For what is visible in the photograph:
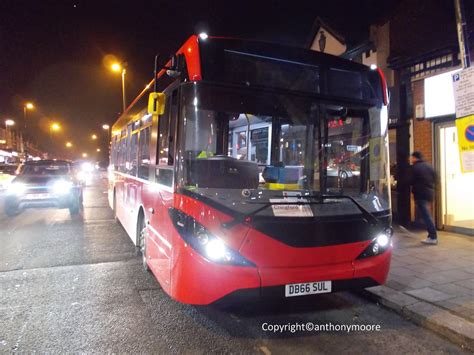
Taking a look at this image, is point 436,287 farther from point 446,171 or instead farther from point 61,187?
point 61,187

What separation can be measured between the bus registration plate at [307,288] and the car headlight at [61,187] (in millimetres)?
10171

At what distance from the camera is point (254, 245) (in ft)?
11.6

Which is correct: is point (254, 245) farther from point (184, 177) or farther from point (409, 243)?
point (409, 243)

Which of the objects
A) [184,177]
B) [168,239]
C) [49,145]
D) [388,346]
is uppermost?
[49,145]

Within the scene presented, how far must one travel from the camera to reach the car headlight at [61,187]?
38.9ft

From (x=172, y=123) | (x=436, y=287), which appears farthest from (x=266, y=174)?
(x=436, y=287)

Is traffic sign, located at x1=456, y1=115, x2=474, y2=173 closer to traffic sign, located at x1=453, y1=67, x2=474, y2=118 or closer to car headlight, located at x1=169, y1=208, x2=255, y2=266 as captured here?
traffic sign, located at x1=453, y1=67, x2=474, y2=118

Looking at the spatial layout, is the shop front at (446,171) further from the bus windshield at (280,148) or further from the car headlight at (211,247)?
the car headlight at (211,247)

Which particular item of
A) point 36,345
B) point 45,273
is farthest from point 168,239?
point 45,273

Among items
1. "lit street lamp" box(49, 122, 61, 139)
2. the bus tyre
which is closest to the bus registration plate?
the bus tyre

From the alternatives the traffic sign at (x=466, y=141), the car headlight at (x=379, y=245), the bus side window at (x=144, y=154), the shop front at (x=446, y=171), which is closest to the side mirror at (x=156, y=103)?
the bus side window at (x=144, y=154)

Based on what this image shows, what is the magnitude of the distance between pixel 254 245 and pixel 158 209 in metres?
1.63

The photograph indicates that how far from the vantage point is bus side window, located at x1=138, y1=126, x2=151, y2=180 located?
5.57m

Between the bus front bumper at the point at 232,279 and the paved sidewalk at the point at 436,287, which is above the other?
the bus front bumper at the point at 232,279
